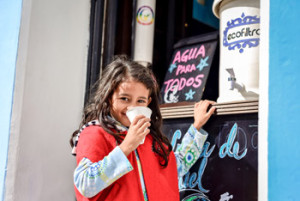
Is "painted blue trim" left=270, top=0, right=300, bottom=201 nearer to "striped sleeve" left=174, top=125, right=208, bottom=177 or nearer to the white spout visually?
the white spout

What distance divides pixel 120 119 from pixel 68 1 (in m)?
0.76

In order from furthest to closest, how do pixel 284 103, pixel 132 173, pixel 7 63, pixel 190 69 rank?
pixel 190 69, pixel 7 63, pixel 132 173, pixel 284 103

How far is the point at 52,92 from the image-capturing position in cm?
167

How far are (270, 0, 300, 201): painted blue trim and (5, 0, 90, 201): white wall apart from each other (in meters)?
0.99

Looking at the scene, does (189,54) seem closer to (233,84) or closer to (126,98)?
(233,84)

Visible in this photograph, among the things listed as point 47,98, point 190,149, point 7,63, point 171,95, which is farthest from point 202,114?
point 7,63

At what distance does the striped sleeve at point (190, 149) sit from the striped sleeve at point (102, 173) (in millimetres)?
443

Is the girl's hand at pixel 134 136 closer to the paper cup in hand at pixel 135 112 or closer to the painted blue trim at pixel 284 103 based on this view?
the paper cup in hand at pixel 135 112

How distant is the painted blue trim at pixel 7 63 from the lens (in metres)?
1.53

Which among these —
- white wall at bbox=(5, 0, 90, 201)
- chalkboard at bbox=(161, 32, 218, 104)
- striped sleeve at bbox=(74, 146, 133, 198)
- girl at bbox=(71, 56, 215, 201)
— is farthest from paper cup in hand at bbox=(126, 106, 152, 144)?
white wall at bbox=(5, 0, 90, 201)

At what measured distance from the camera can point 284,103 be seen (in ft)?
3.70

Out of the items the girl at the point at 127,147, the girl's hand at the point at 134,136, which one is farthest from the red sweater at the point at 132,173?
the girl's hand at the point at 134,136

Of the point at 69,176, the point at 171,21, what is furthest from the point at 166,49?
the point at 69,176

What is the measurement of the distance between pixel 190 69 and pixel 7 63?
90cm
